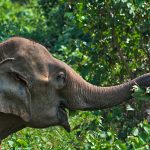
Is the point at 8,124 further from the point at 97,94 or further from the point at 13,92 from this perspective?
the point at 97,94

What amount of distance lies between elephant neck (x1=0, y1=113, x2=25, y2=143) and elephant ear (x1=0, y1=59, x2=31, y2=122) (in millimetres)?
105

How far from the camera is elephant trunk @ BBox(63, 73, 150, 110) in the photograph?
8016 mm

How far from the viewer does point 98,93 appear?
26.5 ft

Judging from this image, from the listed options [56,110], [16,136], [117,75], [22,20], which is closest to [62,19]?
[22,20]

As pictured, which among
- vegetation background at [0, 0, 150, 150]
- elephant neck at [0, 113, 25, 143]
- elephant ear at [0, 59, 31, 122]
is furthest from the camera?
vegetation background at [0, 0, 150, 150]

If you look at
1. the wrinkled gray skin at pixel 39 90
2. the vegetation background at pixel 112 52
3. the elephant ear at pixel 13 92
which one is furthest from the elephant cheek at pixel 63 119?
the vegetation background at pixel 112 52

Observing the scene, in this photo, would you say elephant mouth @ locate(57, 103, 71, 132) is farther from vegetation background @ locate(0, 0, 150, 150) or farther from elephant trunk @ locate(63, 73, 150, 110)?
vegetation background @ locate(0, 0, 150, 150)

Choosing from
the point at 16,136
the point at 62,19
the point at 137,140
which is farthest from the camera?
the point at 62,19

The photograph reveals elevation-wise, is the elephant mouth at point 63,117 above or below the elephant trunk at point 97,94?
below

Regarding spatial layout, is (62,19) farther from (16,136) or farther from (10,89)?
(10,89)

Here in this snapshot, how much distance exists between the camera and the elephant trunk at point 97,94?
8016 millimetres

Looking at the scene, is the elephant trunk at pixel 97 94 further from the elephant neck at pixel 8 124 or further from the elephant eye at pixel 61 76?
the elephant neck at pixel 8 124

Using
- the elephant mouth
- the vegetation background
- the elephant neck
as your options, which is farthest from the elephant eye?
the vegetation background

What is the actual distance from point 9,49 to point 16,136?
210 cm
